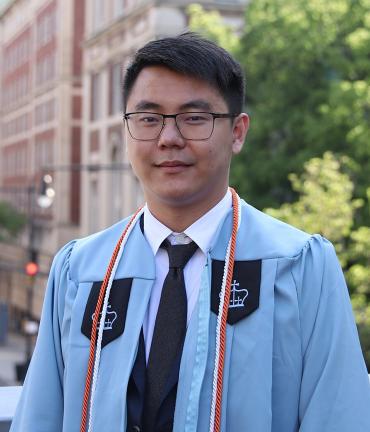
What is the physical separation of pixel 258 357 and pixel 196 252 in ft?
1.36

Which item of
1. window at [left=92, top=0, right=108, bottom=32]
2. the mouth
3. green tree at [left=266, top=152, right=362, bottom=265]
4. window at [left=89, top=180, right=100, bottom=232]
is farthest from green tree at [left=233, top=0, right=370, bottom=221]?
window at [left=92, top=0, right=108, bottom=32]

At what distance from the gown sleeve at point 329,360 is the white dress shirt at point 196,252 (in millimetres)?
321

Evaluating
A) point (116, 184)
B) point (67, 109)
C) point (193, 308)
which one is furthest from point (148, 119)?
point (67, 109)

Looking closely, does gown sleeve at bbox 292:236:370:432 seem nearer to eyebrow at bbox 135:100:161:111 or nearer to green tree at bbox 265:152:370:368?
eyebrow at bbox 135:100:161:111

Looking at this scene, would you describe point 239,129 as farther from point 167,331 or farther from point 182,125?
point 167,331

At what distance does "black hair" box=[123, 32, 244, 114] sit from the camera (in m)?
2.67

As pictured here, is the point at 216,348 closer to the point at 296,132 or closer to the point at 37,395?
the point at 37,395

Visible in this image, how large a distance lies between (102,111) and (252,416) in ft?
116

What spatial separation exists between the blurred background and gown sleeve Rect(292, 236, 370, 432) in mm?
960

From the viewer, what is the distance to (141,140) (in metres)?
2.73

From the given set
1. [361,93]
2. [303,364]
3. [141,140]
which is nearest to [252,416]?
[303,364]

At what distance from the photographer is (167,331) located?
271cm

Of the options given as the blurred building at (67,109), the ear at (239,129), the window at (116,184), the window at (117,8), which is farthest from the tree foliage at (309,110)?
the ear at (239,129)

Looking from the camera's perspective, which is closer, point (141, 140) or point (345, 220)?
point (141, 140)
